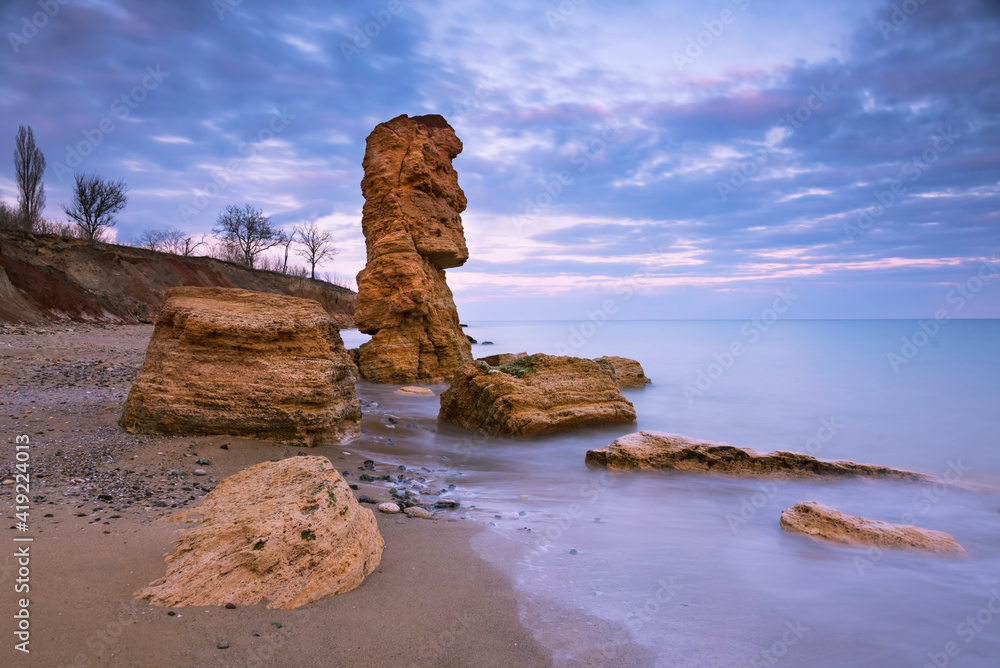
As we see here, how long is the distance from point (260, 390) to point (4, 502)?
2418 millimetres

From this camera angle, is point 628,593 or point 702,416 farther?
point 702,416

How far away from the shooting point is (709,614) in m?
3.18

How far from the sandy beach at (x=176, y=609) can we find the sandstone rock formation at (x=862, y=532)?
294 centimetres

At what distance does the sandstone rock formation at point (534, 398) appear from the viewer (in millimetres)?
8703

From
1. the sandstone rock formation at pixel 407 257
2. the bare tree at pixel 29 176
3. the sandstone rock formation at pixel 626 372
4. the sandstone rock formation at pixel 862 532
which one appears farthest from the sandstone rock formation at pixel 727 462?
the bare tree at pixel 29 176

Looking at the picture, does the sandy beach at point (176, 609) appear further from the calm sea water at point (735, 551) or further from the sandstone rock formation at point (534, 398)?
the sandstone rock formation at point (534, 398)

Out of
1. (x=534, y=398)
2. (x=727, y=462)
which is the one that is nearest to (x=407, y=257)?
(x=534, y=398)

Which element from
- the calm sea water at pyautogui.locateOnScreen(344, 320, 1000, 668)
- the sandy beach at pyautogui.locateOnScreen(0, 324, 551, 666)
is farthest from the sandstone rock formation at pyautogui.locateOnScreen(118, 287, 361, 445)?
the calm sea water at pyautogui.locateOnScreen(344, 320, 1000, 668)

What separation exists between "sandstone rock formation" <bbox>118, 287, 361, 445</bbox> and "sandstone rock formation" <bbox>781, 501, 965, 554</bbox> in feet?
16.8

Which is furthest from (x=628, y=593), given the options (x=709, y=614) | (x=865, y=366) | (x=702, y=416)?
→ (x=865, y=366)

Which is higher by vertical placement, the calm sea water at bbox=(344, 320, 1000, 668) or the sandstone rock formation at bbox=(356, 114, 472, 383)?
the sandstone rock formation at bbox=(356, 114, 472, 383)

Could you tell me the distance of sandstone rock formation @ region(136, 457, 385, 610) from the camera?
2.79 metres

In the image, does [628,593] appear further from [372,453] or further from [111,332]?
[111,332]

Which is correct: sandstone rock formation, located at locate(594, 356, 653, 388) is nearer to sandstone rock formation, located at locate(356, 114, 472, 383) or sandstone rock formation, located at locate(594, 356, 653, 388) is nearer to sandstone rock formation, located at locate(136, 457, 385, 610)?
sandstone rock formation, located at locate(356, 114, 472, 383)
